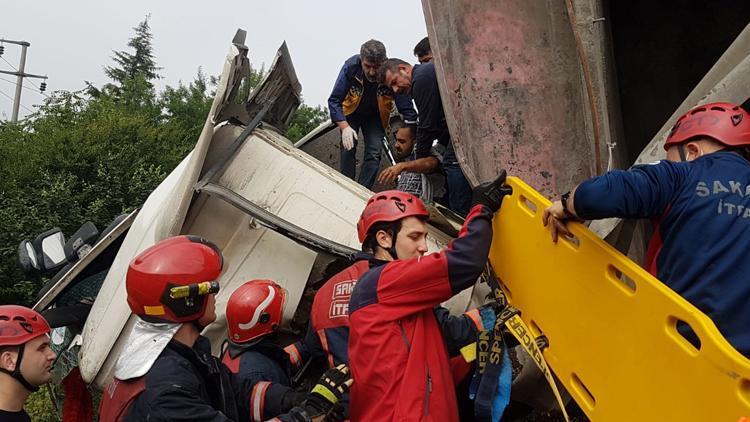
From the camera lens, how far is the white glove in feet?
17.8

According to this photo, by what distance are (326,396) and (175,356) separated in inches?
23.4

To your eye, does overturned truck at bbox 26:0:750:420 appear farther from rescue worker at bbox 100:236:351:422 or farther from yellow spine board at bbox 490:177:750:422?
rescue worker at bbox 100:236:351:422

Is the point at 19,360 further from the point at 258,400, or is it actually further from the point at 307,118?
the point at 307,118

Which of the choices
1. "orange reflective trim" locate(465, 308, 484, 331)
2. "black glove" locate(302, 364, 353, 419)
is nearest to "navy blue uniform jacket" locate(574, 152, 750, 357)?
"orange reflective trim" locate(465, 308, 484, 331)

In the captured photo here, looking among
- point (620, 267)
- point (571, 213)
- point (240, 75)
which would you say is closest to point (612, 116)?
point (571, 213)

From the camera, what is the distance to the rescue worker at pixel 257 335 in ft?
10.6

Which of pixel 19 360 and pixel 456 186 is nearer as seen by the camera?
pixel 19 360

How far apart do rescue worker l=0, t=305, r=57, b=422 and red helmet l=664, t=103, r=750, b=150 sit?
282 cm

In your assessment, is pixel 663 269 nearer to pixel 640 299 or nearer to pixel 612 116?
pixel 640 299

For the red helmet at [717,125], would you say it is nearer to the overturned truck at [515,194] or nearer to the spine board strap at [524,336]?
the overturned truck at [515,194]

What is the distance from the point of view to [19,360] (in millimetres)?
2834

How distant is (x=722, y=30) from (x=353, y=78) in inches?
117

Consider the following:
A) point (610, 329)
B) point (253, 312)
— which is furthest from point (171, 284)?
point (610, 329)

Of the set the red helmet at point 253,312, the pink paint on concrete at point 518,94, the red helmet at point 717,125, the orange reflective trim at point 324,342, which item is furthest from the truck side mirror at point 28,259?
the red helmet at point 717,125
